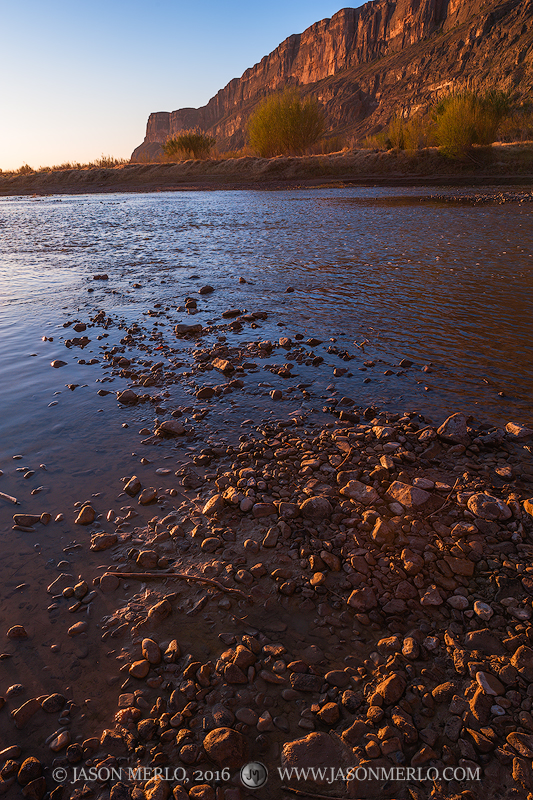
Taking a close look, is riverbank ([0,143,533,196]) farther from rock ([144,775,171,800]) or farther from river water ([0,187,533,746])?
rock ([144,775,171,800])

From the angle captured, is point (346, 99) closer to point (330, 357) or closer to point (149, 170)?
point (149, 170)

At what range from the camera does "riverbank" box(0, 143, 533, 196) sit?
35.5 m

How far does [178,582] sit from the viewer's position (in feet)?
7.63

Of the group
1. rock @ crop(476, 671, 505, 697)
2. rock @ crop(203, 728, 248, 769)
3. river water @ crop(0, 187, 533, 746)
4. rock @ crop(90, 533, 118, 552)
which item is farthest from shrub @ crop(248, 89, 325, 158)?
rock @ crop(203, 728, 248, 769)

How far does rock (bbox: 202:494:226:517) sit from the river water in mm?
526

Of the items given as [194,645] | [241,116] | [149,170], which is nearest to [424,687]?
[194,645]

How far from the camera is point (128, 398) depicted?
424 centimetres

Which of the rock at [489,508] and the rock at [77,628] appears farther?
the rock at [489,508]

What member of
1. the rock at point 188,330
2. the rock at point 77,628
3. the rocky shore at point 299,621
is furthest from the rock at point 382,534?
the rock at point 188,330

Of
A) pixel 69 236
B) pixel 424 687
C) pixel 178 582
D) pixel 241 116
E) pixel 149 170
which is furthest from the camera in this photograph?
pixel 241 116

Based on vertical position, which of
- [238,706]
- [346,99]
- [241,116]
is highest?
[241,116]

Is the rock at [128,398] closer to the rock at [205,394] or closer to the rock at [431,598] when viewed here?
the rock at [205,394]

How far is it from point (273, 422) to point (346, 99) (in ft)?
488

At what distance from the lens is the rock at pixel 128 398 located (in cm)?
422
